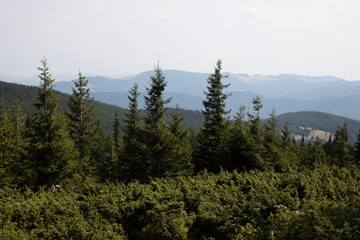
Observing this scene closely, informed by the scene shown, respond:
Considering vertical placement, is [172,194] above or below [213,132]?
below

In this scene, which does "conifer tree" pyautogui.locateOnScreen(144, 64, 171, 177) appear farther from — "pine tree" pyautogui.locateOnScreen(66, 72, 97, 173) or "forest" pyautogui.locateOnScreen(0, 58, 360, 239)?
"pine tree" pyautogui.locateOnScreen(66, 72, 97, 173)

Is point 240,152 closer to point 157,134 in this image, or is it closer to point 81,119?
point 157,134

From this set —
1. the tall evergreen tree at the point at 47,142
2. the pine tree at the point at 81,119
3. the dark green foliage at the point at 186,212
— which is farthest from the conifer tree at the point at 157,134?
the pine tree at the point at 81,119

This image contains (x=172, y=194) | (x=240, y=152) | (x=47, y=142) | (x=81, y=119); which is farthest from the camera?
(x=81, y=119)

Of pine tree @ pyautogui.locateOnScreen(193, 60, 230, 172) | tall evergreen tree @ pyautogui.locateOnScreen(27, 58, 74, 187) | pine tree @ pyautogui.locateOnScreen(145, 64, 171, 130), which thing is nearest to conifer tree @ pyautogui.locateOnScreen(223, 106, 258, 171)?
pine tree @ pyautogui.locateOnScreen(193, 60, 230, 172)

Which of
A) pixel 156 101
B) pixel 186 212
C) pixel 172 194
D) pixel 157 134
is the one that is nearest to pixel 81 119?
pixel 156 101

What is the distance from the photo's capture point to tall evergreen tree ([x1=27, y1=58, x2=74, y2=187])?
19.8 meters

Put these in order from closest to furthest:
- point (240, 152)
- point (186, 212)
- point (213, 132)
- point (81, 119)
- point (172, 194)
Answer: point (186, 212) < point (172, 194) < point (240, 152) < point (213, 132) < point (81, 119)

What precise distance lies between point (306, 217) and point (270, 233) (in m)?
1.16

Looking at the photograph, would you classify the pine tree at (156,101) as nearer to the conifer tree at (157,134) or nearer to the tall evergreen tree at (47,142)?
the conifer tree at (157,134)

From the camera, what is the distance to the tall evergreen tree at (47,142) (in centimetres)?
1978

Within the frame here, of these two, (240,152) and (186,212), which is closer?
(186,212)

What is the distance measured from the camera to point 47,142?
19.6 m

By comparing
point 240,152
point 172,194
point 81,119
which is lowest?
point 172,194
